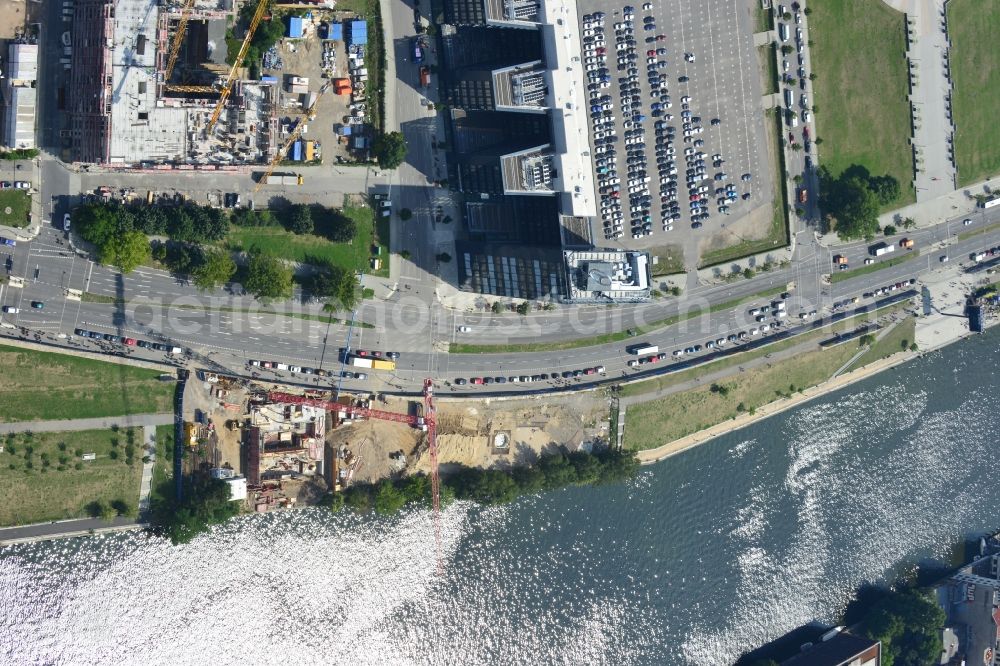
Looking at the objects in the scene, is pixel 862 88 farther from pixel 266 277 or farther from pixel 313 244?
pixel 266 277

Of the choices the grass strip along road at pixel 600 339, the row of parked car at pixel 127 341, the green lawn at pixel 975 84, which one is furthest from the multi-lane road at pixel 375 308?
the green lawn at pixel 975 84

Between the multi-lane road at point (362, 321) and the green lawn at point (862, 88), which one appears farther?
the green lawn at point (862, 88)

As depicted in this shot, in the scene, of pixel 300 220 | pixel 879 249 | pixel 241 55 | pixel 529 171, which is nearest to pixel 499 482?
pixel 529 171

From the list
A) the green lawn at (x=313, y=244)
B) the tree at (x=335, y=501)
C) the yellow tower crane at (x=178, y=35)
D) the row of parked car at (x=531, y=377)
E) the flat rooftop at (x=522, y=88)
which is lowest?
the tree at (x=335, y=501)

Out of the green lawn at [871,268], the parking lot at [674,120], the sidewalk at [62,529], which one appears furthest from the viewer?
the green lawn at [871,268]

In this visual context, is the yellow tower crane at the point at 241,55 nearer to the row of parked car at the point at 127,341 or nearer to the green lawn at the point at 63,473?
the row of parked car at the point at 127,341

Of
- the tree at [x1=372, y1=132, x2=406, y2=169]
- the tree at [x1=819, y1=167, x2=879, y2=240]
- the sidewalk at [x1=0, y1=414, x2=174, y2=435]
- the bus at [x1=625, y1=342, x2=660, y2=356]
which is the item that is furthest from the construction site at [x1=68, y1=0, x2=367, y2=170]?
the tree at [x1=819, y1=167, x2=879, y2=240]

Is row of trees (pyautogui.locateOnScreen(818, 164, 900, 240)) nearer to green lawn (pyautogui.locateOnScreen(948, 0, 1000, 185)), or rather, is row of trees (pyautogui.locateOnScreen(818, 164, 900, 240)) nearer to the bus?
green lawn (pyautogui.locateOnScreen(948, 0, 1000, 185))
